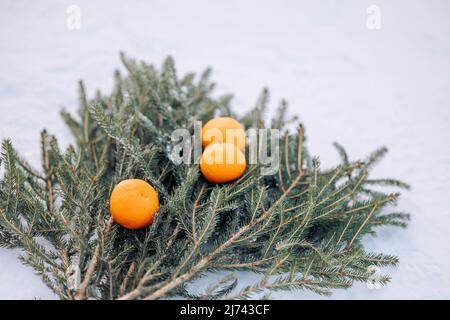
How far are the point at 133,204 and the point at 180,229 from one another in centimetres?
14

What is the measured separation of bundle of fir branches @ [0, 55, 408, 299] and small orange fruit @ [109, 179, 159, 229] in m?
0.03

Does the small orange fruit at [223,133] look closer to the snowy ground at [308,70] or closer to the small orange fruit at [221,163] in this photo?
the small orange fruit at [221,163]

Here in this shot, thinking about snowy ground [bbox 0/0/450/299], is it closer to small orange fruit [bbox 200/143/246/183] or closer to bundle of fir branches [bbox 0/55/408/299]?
bundle of fir branches [bbox 0/55/408/299]

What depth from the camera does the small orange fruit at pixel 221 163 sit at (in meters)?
0.91

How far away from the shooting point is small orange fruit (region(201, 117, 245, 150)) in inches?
40.3

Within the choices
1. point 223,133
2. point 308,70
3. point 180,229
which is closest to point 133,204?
point 180,229

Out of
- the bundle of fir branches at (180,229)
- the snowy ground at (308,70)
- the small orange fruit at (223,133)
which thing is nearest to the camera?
the bundle of fir branches at (180,229)

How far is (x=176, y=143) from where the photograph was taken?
1035mm

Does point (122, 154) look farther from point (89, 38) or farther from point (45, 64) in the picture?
point (89, 38)

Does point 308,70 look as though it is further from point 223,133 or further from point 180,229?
point 180,229

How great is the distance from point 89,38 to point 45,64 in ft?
1.04

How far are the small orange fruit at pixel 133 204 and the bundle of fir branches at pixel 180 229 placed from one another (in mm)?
25

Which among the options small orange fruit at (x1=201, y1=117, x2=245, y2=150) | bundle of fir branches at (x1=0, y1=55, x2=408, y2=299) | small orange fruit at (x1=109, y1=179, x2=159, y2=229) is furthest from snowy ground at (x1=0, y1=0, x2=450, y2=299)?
small orange fruit at (x1=201, y1=117, x2=245, y2=150)

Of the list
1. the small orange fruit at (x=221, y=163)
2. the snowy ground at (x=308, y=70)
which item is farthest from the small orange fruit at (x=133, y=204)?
the snowy ground at (x=308, y=70)
